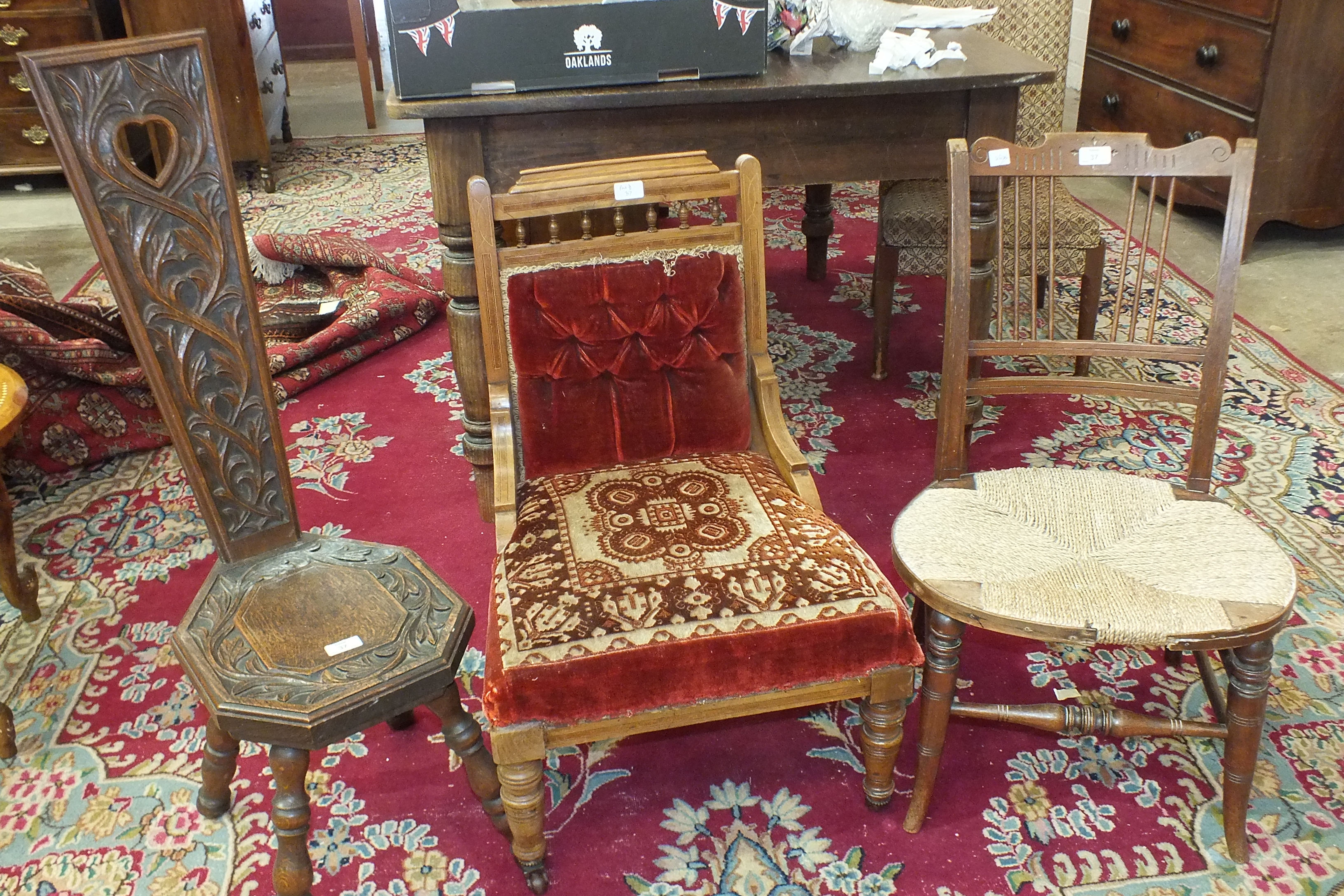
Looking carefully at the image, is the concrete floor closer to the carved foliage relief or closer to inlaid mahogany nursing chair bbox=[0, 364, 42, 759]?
inlaid mahogany nursing chair bbox=[0, 364, 42, 759]

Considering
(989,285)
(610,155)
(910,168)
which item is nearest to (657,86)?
(610,155)

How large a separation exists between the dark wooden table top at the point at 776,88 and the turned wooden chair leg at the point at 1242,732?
1247mm

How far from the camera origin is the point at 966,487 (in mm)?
1849

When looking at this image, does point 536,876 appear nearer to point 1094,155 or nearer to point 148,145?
point 1094,155

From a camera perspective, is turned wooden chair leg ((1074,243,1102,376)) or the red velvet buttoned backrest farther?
turned wooden chair leg ((1074,243,1102,376))

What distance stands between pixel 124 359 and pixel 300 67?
618 cm

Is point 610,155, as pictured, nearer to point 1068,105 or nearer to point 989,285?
point 989,285

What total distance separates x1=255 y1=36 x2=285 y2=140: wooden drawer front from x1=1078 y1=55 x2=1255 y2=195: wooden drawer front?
3849mm

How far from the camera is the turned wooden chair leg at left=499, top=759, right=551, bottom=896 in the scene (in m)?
1.61

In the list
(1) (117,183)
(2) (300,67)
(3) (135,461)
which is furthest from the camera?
(2) (300,67)

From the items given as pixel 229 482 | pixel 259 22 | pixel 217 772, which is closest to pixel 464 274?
pixel 229 482

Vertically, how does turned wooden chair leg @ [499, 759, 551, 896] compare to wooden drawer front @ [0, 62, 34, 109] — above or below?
below

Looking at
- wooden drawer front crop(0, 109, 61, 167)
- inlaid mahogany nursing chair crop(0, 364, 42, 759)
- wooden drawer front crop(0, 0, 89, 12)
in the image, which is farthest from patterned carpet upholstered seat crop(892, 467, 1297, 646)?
wooden drawer front crop(0, 109, 61, 167)

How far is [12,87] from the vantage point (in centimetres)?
490
